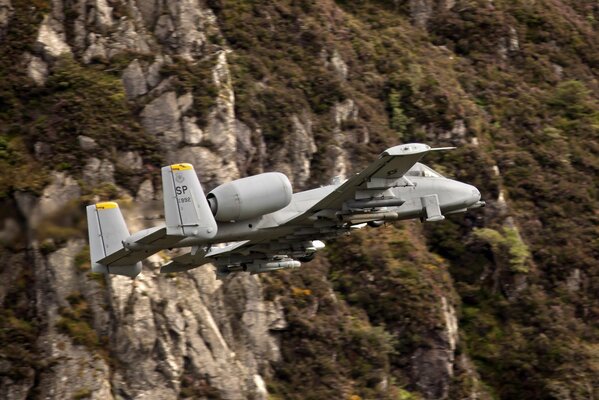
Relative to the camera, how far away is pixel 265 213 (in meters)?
31.1

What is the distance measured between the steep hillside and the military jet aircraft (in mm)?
2867

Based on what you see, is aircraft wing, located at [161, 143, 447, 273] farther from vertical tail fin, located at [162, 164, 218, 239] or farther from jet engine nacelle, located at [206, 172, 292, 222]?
vertical tail fin, located at [162, 164, 218, 239]

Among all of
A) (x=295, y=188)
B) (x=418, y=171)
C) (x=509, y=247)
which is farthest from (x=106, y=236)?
(x=509, y=247)

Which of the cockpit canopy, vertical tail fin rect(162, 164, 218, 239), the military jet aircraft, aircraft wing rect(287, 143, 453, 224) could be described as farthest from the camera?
the cockpit canopy

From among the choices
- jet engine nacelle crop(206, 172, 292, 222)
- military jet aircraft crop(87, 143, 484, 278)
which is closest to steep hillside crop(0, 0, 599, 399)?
military jet aircraft crop(87, 143, 484, 278)

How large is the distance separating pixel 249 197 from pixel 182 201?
2.00 m

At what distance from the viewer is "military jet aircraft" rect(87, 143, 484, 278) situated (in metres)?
29.7

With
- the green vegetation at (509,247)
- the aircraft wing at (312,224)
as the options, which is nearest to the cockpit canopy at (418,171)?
the aircraft wing at (312,224)

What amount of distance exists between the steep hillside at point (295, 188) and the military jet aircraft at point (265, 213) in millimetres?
2867

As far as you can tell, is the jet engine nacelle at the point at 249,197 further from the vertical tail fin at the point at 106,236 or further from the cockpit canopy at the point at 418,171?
the cockpit canopy at the point at 418,171

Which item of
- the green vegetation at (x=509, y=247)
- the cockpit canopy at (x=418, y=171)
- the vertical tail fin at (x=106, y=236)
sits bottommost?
the green vegetation at (x=509, y=247)

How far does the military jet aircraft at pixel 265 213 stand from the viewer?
29.7 m

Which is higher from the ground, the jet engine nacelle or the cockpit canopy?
the jet engine nacelle

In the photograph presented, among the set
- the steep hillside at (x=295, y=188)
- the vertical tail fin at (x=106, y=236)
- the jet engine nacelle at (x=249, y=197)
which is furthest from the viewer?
the steep hillside at (x=295, y=188)
